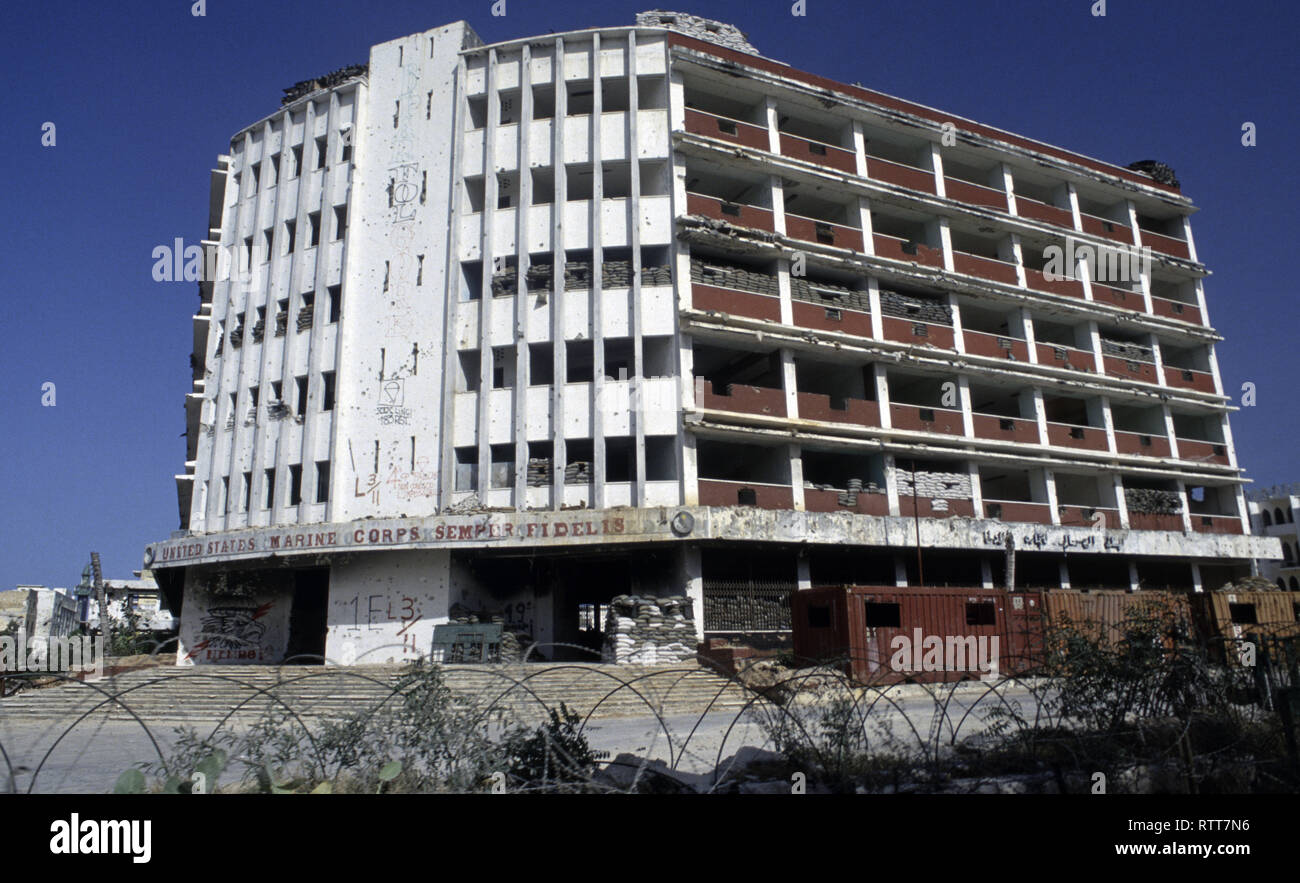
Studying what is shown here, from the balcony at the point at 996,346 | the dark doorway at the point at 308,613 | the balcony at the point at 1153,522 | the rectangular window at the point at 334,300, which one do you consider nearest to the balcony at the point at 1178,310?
the balcony at the point at 996,346

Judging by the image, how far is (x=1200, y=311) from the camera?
3856cm

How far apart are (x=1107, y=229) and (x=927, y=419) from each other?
1546cm

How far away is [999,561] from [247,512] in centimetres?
2774

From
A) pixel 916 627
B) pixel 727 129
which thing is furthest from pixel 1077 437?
pixel 727 129

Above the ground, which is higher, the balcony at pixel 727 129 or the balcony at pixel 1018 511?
the balcony at pixel 727 129

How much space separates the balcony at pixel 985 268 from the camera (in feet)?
107

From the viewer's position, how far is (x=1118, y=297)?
36406 mm

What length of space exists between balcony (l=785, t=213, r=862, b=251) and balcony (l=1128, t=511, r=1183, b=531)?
51.4ft

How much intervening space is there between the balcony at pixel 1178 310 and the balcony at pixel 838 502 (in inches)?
753

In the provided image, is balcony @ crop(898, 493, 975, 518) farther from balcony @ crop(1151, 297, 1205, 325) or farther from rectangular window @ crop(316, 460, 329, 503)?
rectangular window @ crop(316, 460, 329, 503)

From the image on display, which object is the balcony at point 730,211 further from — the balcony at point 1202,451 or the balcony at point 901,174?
the balcony at point 1202,451
